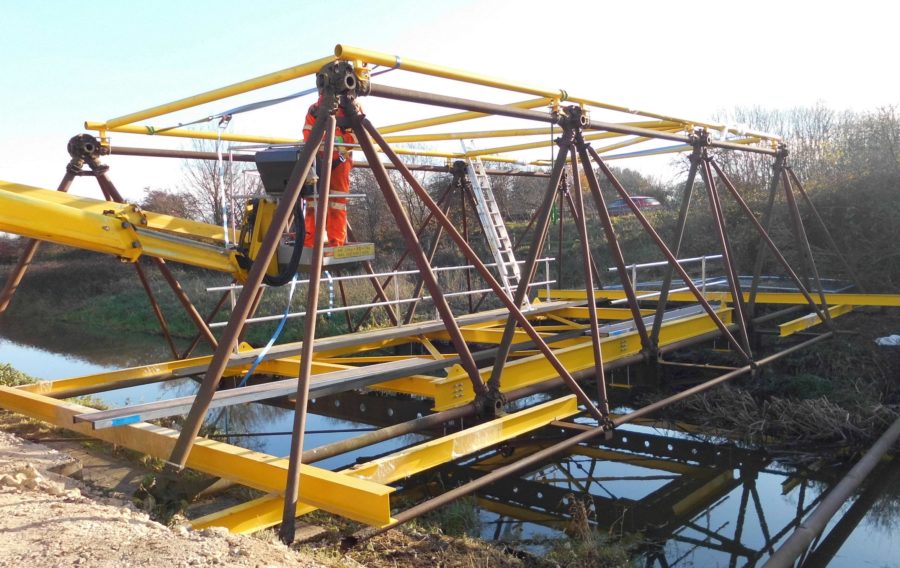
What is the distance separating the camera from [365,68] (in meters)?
4.21

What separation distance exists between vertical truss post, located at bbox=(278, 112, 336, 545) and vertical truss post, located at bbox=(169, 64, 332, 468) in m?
0.14

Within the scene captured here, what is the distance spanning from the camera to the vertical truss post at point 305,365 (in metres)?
3.50

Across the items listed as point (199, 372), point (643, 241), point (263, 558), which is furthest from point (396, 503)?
point (643, 241)

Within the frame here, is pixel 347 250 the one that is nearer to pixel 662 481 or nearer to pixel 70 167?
pixel 70 167

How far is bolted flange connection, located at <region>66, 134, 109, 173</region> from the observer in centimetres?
646

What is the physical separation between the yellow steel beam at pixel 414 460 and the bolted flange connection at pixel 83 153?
419cm

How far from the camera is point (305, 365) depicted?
12.0 ft

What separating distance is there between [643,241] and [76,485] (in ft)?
60.5

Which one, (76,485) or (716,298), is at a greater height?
(716,298)

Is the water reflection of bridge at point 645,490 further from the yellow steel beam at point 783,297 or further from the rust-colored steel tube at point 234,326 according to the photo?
the rust-colored steel tube at point 234,326

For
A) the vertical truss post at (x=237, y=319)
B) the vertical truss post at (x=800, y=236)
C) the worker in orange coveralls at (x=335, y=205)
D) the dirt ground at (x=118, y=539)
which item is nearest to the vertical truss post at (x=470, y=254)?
the vertical truss post at (x=237, y=319)

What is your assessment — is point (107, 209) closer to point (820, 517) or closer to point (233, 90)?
point (233, 90)

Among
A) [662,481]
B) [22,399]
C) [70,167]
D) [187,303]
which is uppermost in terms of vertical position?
[70,167]

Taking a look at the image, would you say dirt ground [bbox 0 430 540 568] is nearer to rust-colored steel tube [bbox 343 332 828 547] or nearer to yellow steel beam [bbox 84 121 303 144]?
rust-colored steel tube [bbox 343 332 828 547]
